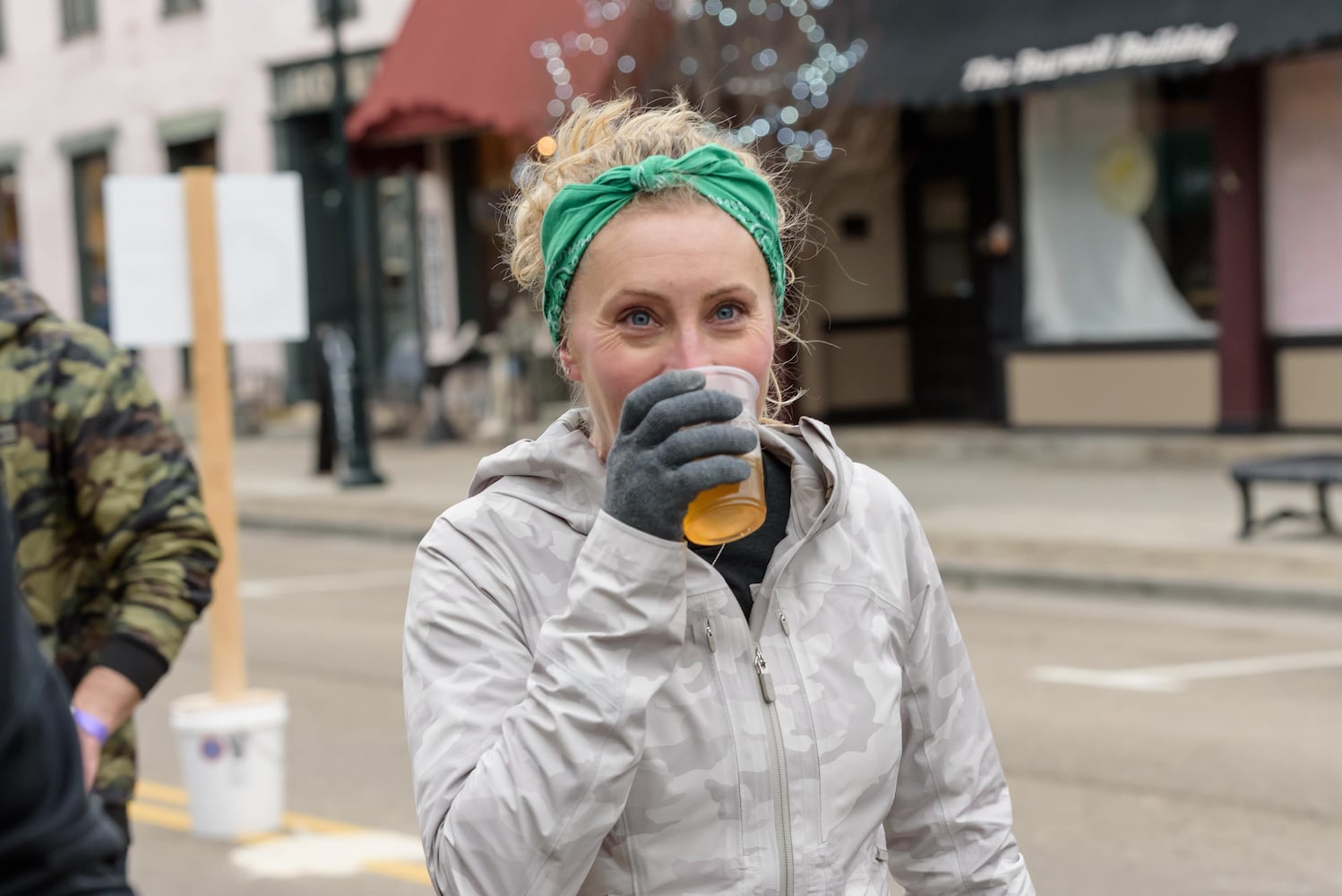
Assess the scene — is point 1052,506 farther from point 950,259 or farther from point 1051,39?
point 950,259

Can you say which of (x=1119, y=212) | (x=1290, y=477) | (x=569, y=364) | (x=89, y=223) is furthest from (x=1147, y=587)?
(x=89, y=223)

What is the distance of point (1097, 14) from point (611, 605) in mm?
14632

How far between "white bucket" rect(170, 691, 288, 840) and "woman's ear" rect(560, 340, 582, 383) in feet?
14.3

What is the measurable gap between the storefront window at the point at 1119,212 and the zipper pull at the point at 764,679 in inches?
604

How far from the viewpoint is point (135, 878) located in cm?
614

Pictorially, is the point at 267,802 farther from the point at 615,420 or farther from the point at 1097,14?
the point at 1097,14

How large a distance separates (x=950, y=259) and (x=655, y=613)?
18438 mm

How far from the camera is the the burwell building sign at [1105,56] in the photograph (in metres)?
14.9

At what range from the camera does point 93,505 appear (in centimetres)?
353

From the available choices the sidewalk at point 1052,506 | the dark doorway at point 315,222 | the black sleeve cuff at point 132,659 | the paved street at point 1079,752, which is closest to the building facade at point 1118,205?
the sidewalk at point 1052,506

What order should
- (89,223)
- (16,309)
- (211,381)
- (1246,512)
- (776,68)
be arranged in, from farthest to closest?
(89,223) < (776,68) < (1246,512) < (211,381) < (16,309)

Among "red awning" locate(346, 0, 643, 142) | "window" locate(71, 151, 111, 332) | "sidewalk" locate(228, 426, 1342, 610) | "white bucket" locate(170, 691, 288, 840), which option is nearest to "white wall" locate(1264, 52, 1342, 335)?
"sidewalk" locate(228, 426, 1342, 610)

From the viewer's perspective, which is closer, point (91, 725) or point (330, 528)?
point (91, 725)

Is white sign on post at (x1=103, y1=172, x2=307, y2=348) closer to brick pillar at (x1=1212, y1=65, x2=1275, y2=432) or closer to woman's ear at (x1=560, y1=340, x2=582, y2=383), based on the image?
woman's ear at (x1=560, y1=340, x2=582, y2=383)
